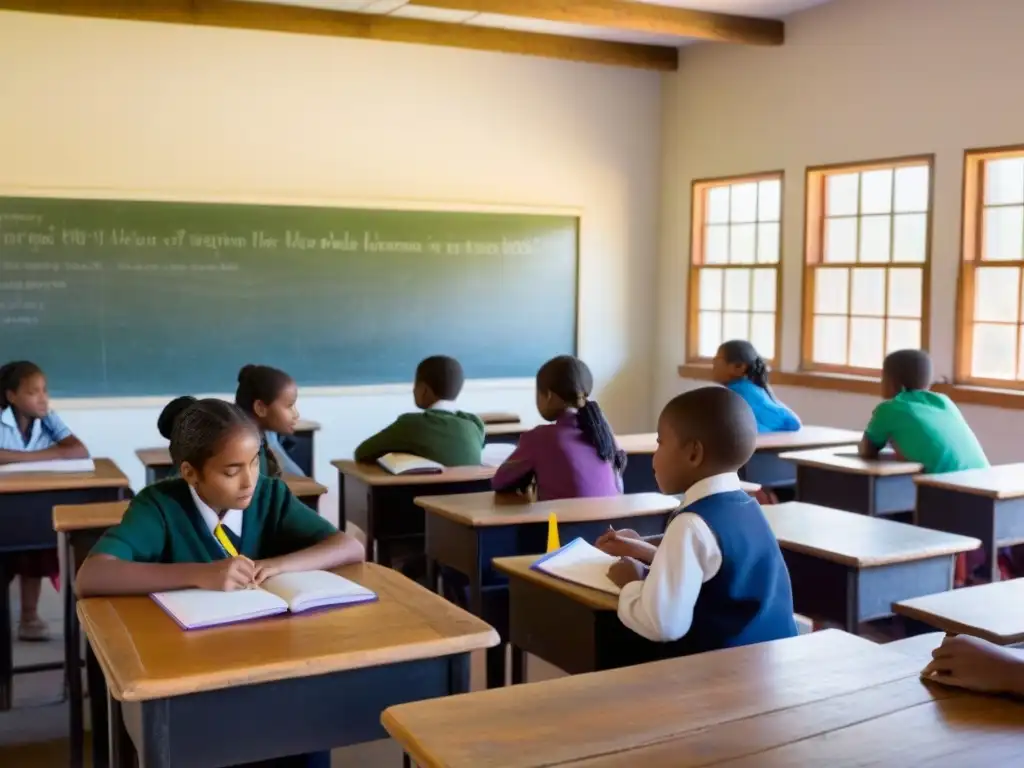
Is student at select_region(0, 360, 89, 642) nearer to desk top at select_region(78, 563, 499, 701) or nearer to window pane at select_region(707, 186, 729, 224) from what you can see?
desk top at select_region(78, 563, 499, 701)

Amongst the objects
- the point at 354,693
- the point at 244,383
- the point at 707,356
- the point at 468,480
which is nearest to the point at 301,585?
the point at 354,693

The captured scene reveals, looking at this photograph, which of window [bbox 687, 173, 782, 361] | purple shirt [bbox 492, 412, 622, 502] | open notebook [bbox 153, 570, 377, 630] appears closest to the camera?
open notebook [bbox 153, 570, 377, 630]

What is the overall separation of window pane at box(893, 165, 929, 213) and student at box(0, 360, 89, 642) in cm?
460

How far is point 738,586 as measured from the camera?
77.4 inches

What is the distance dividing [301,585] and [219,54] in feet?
17.5

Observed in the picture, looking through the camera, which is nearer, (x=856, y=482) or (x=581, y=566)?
(x=581, y=566)

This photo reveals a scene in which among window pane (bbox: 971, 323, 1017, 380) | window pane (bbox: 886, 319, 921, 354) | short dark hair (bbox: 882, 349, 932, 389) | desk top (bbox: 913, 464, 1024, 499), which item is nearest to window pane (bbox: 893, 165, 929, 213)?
window pane (bbox: 886, 319, 921, 354)

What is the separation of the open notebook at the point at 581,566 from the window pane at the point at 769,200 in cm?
520

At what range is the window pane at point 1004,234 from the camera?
5.72 m

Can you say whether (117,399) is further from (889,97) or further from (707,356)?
(889,97)

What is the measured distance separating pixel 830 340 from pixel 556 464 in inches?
154

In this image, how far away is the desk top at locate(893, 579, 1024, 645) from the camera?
6.22 ft

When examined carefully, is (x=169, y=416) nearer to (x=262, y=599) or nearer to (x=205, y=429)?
(x=205, y=429)

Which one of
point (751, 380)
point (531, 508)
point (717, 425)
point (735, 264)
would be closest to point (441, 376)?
point (531, 508)
